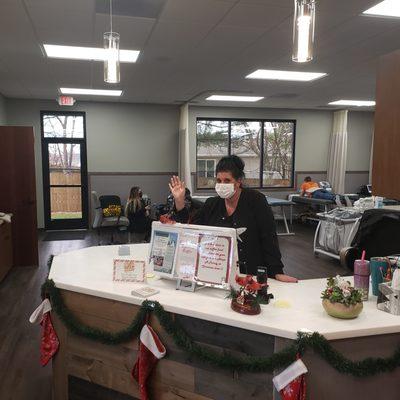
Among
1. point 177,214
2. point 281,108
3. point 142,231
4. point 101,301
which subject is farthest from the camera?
point 281,108

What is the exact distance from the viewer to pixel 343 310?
62.0 inches

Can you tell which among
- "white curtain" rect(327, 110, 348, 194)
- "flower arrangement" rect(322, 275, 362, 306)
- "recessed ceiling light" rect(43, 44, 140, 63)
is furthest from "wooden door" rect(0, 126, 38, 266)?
"white curtain" rect(327, 110, 348, 194)

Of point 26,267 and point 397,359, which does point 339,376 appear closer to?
point 397,359

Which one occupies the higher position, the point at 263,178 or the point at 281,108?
the point at 281,108

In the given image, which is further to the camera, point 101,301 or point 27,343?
point 27,343

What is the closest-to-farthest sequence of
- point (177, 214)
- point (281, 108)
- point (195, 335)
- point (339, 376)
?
1. point (339, 376)
2. point (195, 335)
3. point (177, 214)
4. point (281, 108)

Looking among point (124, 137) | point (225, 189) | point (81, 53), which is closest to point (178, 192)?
point (225, 189)

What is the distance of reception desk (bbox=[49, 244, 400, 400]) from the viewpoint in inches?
61.0

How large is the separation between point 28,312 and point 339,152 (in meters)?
7.94

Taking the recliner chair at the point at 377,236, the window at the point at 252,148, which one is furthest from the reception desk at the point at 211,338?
the window at the point at 252,148

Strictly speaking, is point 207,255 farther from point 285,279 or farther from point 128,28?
point 128,28

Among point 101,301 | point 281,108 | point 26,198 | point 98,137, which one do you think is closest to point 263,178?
point 281,108

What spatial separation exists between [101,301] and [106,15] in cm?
244

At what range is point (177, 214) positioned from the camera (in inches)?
94.7
